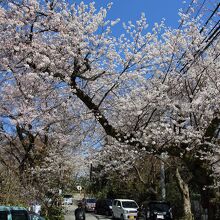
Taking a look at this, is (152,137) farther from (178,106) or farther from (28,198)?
(28,198)

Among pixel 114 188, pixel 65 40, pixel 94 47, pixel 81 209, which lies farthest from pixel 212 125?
pixel 114 188

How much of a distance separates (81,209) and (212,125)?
449 inches

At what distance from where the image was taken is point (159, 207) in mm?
24297

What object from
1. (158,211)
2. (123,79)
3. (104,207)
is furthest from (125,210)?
(123,79)

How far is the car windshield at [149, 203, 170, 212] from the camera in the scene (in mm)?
24203

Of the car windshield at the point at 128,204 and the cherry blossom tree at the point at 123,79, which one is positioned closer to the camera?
the cherry blossom tree at the point at 123,79

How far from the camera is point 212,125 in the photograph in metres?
13.6

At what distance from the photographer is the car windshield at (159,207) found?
24.2 meters

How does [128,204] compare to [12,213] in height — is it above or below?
above

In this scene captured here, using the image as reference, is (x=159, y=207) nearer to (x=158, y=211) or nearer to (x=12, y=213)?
(x=158, y=211)

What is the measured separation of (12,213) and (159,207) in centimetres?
1630

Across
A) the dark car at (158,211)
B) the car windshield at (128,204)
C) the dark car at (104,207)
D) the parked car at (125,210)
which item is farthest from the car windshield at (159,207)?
the dark car at (104,207)

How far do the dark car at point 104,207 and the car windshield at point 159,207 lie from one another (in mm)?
13334

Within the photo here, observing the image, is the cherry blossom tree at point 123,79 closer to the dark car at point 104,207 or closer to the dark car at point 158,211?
the dark car at point 158,211
